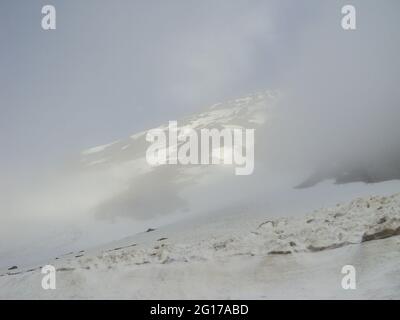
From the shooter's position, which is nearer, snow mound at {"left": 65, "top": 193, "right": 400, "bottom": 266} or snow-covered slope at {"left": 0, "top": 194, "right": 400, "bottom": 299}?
snow-covered slope at {"left": 0, "top": 194, "right": 400, "bottom": 299}

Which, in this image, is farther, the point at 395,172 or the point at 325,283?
the point at 395,172

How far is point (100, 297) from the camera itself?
2167 cm

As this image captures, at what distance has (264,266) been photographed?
75.4ft

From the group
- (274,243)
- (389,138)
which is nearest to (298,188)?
(389,138)

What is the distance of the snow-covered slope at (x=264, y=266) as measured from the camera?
19703mm

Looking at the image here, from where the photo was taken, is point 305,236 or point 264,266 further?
point 305,236

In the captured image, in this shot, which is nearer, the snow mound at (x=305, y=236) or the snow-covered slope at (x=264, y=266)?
the snow-covered slope at (x=264, y=266)

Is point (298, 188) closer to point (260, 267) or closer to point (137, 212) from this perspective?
point (137, 212)

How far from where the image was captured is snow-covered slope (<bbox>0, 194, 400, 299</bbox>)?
19.7 meters

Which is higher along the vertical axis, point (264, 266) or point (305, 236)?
point (305, 236)
